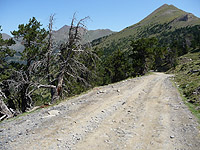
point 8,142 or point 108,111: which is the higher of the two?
point 8,142

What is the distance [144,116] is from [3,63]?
509 inches

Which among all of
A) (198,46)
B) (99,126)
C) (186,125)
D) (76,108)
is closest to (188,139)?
(186,125)

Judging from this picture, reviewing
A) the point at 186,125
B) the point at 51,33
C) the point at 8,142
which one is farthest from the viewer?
the point at 51,33

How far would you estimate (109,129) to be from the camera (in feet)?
20.2

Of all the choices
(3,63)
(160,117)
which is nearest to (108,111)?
(160,117)

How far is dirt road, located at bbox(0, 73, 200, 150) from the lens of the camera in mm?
5035

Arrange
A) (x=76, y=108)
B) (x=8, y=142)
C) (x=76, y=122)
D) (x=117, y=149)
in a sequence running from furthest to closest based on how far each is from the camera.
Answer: (x=76, y=108) < (x=76, y=122) < (x=8, y=142) < (x=117, y=149)

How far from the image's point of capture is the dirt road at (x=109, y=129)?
16.5 feet

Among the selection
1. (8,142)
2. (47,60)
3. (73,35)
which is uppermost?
(73,35)

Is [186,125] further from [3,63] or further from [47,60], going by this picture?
[3,63]

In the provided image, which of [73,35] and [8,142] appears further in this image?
[73,35]

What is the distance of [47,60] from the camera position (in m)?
12.8

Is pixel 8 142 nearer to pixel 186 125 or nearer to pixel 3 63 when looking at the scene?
pixel 186 125

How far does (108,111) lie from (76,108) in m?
1.97
